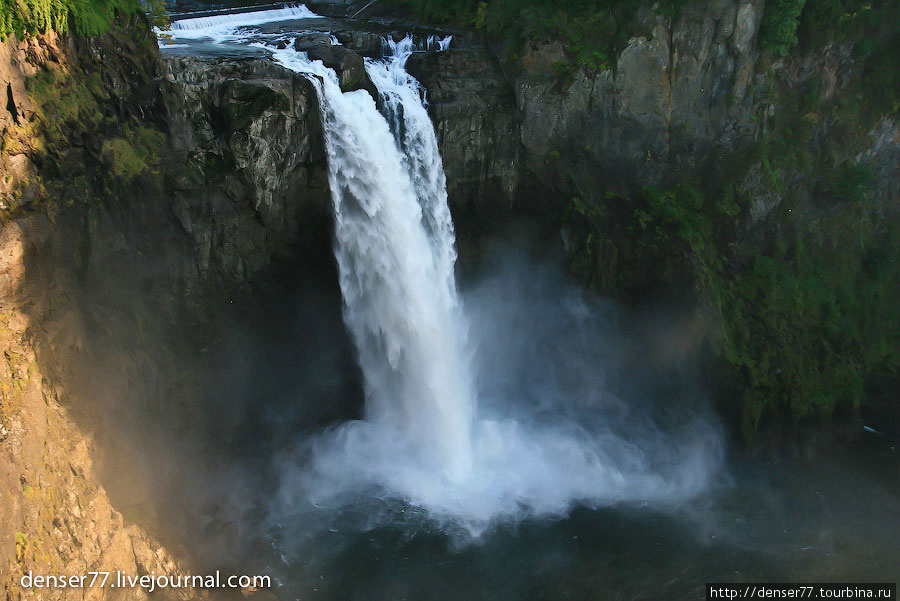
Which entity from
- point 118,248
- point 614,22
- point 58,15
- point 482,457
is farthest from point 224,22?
point 482,457

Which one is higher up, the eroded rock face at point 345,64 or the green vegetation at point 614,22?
the green vegetation at point 614,22

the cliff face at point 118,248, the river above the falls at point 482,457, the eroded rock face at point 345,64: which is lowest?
the river above the falls at point 482,457

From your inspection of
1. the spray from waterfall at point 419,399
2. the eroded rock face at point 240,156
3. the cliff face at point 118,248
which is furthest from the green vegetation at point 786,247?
the cliff face at point 118,248

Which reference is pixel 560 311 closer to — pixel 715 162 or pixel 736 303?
pixel 736 303

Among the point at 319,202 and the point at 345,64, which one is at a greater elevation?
the point at 345,64

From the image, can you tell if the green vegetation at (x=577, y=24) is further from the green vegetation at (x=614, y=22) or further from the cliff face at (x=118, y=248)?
the cliff face at (x=118, y=248)

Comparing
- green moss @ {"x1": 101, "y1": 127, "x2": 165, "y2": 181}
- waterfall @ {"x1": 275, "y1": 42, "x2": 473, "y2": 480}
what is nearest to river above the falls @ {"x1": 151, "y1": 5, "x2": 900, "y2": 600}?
waterfall @ {"x1": 275, "y1": 42, "x2": 473, "y2": 480}

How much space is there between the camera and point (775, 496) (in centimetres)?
1539

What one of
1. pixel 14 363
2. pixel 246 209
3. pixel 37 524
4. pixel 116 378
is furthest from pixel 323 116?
pixel 37 524

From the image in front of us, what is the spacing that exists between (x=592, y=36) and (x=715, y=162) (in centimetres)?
488

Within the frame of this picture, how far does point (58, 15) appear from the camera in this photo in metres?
10.6

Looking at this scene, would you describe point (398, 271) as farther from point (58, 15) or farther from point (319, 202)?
point (58, 15)

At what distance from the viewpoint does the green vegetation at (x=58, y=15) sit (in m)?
9.90

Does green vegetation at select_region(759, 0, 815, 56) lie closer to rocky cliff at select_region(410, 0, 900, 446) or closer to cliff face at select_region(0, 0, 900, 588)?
rocky cliff at select_region(410, 0, 900, 446)
